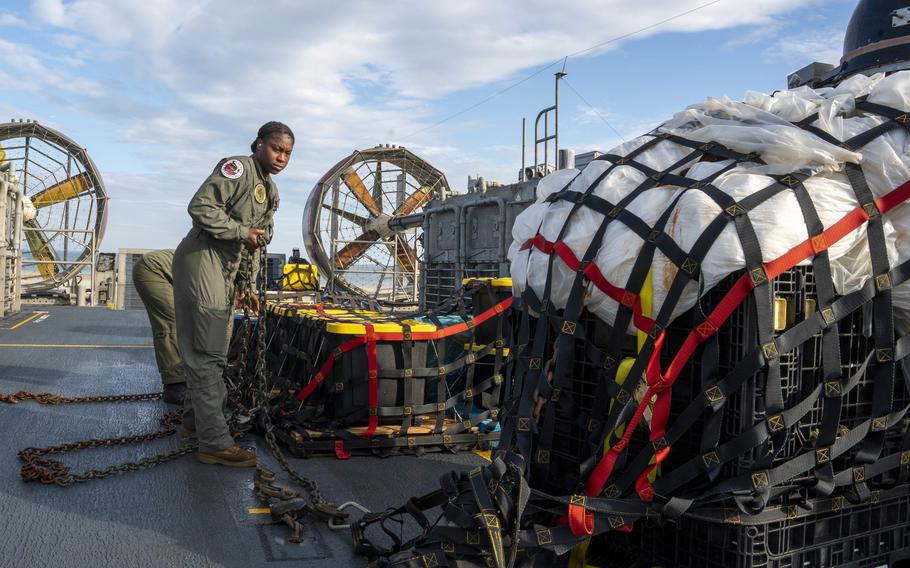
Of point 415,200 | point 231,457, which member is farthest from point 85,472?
point 415,200

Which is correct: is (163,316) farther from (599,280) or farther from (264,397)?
(599,280)

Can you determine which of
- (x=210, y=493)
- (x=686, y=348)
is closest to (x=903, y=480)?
(x=686, y=348)

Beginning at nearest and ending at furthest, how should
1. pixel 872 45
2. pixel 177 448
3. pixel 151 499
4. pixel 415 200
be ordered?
pixel 151 499 < pixel 177 448 < pixel 872 45 < pixel 415 200

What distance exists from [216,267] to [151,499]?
1.50 metres

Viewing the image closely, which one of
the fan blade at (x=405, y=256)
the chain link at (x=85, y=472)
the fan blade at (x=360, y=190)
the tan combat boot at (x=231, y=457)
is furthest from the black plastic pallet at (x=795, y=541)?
the fan blade at (x=405, y=256)

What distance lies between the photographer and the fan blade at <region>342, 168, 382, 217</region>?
2253 centimetres

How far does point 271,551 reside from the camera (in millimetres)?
2957

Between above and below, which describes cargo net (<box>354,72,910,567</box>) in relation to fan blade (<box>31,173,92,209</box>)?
below

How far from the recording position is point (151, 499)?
3.53 metres

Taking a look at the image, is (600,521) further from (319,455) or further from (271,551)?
(319,455)

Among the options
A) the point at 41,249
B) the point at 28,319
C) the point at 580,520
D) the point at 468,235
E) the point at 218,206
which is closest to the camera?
Answer: the point at 580,520

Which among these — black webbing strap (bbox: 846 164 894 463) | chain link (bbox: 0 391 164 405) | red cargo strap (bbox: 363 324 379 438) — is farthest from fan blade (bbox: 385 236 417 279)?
black webbing strap (bbox: 846 164 894 463)

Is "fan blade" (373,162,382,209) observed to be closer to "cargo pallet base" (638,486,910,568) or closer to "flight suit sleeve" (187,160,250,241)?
"flight suit sleeve" (187,160,250,241)

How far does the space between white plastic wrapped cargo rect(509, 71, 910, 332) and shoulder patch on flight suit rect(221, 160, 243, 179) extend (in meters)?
2.19
